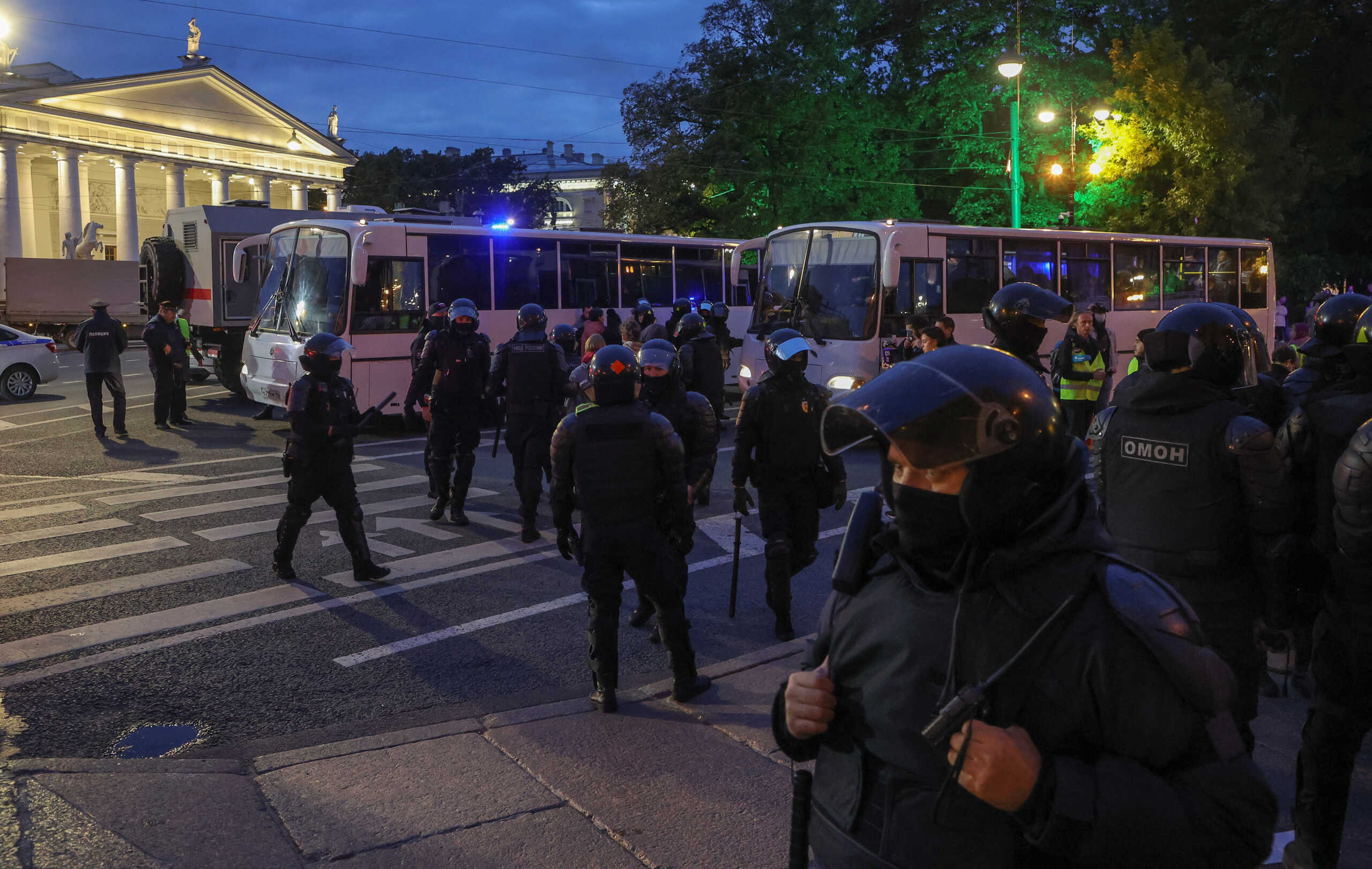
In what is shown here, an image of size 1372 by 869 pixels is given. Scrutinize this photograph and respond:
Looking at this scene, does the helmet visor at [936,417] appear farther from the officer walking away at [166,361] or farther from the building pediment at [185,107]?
the building pediment at [185,107]

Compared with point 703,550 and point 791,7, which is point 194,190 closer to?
point 791,7

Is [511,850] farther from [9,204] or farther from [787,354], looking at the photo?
[9,204]

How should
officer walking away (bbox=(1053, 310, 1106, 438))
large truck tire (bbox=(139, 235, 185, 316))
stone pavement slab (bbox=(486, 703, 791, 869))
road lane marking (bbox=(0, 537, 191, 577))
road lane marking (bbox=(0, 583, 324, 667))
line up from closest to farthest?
stone pavement slab (bbox=(486, 703, 791, 869)) → road lane marking (bbox=(0, 583, 324, 667)) → road lane marking (bbox=(0, 537, 191, 577)) → officer walking away (bbox=(1053, 310, 1106, 438)) → large truck tire (bbox=(139, 235, 185, 316))

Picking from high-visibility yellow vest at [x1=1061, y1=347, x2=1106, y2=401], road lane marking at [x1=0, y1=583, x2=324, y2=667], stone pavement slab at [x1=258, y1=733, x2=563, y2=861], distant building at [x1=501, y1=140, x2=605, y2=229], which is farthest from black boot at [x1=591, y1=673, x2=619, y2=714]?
distant building at [x1=501, y1=140, x2=605, y2=229]

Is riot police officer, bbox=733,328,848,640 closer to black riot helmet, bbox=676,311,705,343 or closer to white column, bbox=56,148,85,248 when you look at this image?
black riot helmet, bbox=676,311,705,343

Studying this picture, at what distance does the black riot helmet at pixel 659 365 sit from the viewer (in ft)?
24.0

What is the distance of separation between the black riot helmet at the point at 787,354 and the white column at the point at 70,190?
5182 cm

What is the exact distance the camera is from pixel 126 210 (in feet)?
170

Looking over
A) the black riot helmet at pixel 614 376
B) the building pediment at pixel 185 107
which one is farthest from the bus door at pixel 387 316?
the building pediment at pixel 185 107

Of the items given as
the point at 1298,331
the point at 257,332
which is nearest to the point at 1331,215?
the point at 1298,331

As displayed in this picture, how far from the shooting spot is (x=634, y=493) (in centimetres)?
549

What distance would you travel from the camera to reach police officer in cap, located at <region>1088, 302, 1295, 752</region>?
12.5ft

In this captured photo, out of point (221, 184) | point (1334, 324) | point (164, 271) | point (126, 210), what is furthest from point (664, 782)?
point (221, 184)

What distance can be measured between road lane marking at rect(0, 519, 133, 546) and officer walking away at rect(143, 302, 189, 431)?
659 cm
